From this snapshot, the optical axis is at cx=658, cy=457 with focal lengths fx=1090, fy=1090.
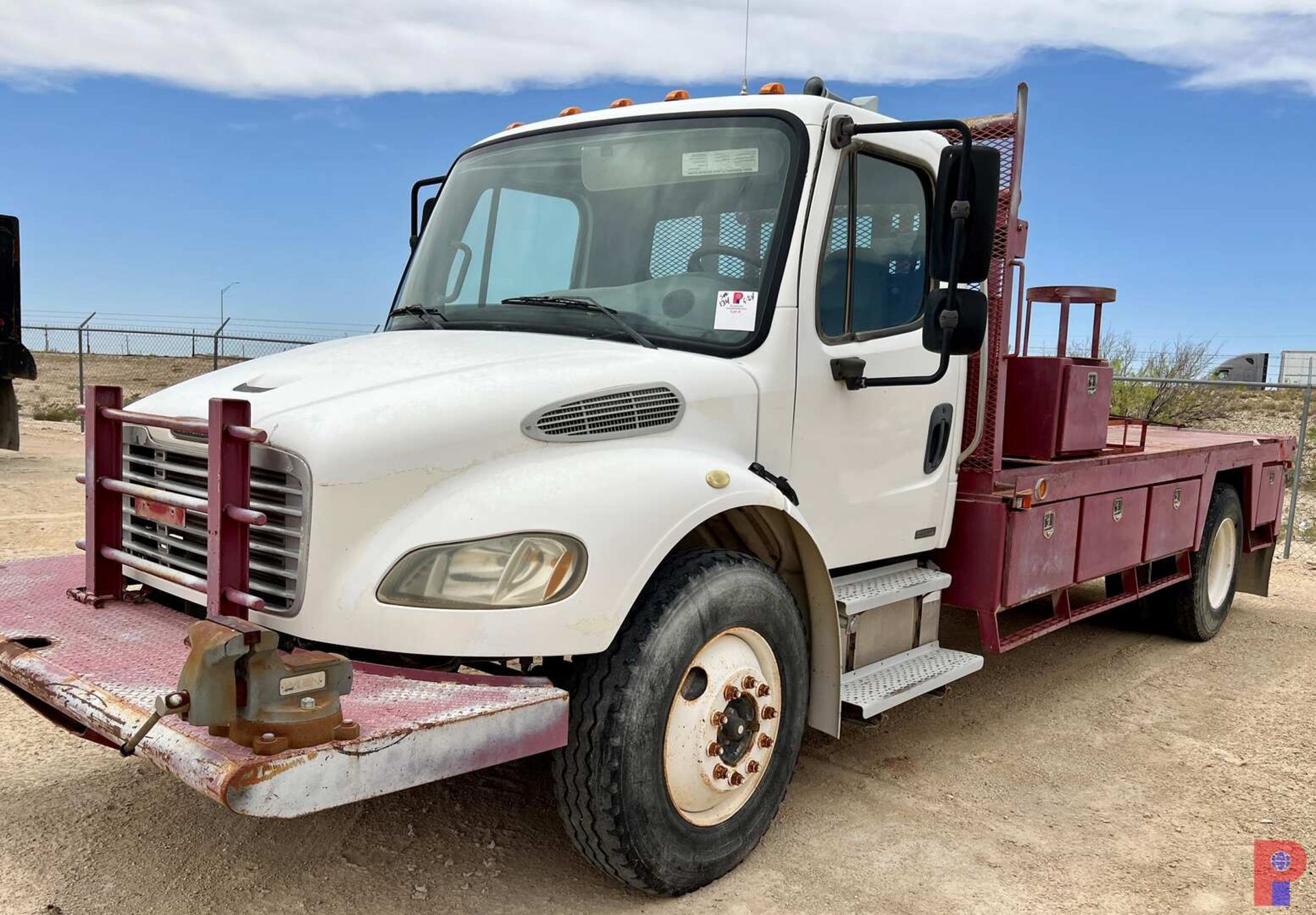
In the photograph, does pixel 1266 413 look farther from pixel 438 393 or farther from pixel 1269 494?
pixel 438 393

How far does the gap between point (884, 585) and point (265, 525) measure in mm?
2538

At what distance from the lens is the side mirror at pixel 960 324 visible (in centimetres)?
376

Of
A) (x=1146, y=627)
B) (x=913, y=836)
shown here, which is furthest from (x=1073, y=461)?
(x=1146, y=627)

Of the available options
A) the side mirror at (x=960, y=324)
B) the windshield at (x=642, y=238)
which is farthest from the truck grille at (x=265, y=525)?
the side mirror at (x=960, y=324)

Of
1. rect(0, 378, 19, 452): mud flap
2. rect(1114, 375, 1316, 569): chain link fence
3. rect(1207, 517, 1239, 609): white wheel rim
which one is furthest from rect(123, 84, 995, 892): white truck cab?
rect(0, 378, 19, 452): mud flap

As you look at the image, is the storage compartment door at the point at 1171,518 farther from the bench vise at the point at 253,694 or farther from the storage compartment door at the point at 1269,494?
the bench vise at the point at 253,694

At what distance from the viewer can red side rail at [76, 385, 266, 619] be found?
2.93 meters

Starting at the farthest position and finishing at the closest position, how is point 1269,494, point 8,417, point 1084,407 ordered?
point 8,417
point 1269,494
point 1084,407

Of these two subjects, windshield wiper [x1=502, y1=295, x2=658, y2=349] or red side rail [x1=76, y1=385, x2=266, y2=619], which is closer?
red side rail [x1=76, y1=385, x2=266, y2=619]

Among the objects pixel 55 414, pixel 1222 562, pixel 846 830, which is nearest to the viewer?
pixel 846 830

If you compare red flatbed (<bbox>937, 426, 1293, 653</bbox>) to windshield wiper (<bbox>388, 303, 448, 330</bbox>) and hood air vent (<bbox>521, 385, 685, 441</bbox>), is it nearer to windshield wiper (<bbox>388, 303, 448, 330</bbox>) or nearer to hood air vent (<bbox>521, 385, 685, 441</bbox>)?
hood air vent (<bbox>521, 385, 685, 441</bbox>)

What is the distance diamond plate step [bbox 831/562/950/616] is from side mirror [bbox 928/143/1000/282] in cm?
123

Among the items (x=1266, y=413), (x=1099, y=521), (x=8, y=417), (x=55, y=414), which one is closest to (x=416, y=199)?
(x=1099, y=521)

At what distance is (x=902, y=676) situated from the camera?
4398mm
